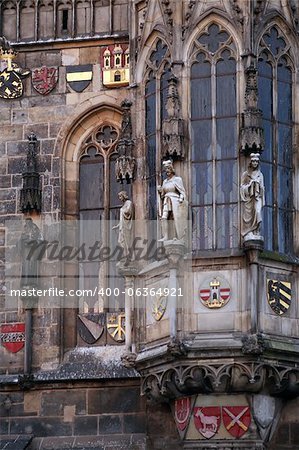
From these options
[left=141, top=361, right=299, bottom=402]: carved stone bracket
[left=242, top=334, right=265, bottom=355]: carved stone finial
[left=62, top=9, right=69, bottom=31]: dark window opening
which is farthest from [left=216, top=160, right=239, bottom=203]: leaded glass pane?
[left=62, top=9, right=69, bottom=31]: dark window opening

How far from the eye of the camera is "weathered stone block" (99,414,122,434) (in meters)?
25.0

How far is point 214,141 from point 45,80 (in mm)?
3766

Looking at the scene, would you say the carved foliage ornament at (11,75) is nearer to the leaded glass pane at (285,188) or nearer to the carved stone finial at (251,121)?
the carved stone finial at (251,121)

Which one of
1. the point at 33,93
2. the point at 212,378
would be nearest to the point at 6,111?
the point at 33,93

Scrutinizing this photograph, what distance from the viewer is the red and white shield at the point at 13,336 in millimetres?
25859

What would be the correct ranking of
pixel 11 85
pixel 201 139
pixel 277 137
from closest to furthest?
1. pixel 201 139
2. pixel 277 137
3. pixel 11 85

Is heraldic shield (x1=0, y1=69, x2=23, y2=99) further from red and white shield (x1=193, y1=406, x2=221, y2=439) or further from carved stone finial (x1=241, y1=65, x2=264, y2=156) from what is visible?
red and white shield (x1=193, y1=406, x2=221, y2=439)

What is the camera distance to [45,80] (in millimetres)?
26688

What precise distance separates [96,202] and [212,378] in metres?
4.45

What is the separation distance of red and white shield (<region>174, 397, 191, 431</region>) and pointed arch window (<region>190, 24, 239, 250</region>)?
7.51 feet

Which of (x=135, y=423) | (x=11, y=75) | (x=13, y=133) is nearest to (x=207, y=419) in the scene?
(x=135, y=423)

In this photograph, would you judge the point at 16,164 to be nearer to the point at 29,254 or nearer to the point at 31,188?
the point at 31,188

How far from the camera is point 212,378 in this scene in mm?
23328

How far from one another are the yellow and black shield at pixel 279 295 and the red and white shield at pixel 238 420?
1.51 m
